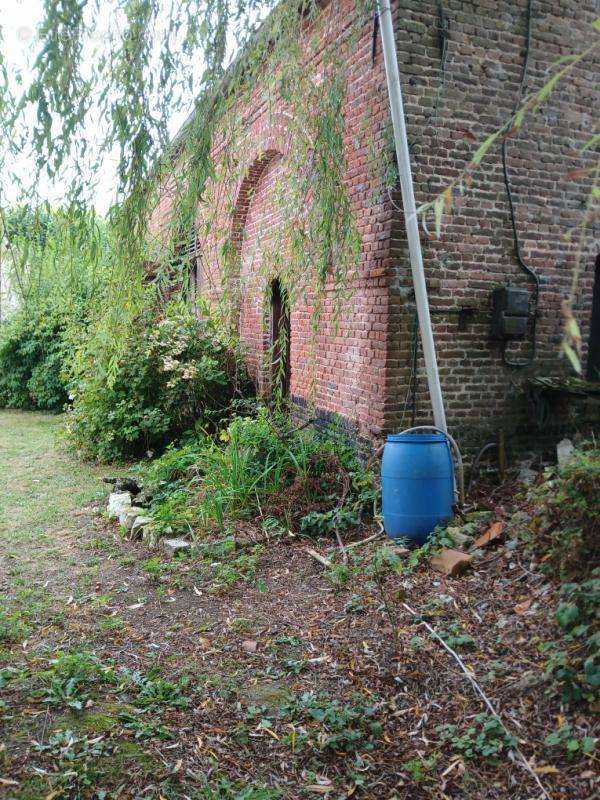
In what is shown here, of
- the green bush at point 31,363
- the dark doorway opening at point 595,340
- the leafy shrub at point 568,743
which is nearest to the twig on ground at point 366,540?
the leafy shrub at point 568,743

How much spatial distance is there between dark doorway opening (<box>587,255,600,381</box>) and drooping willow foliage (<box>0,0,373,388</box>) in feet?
9.80

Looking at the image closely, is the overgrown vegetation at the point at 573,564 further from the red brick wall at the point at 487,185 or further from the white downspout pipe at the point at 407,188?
the red brick wall at the point at 487,185

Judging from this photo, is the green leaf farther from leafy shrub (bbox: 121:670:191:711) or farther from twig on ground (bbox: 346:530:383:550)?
twig on ground (bbox: 346:530:383:550)

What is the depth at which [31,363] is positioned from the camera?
1455cm

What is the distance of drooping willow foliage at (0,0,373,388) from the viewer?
344 cm

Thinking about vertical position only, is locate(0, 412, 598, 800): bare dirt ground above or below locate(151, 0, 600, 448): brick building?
below

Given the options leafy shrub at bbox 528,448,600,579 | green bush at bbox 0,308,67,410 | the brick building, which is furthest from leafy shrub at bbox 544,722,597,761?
green bush at bbox 0,308,67,410

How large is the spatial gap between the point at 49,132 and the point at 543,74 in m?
4.70

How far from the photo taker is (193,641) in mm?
3908

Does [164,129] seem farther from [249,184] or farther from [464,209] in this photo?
[249,184]

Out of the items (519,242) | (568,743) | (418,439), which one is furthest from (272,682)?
(519,242)

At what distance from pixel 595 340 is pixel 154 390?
5559mm

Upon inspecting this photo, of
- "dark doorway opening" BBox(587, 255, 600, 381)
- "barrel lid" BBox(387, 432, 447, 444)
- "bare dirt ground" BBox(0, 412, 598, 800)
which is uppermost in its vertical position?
"dark doorway opening" BBox(587, 255, 600, 381)

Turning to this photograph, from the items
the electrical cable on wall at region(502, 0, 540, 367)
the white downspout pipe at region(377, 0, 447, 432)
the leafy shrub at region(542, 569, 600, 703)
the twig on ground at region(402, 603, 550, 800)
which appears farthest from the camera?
the electrical cable on wall at region(502, 0, 540, 367)
